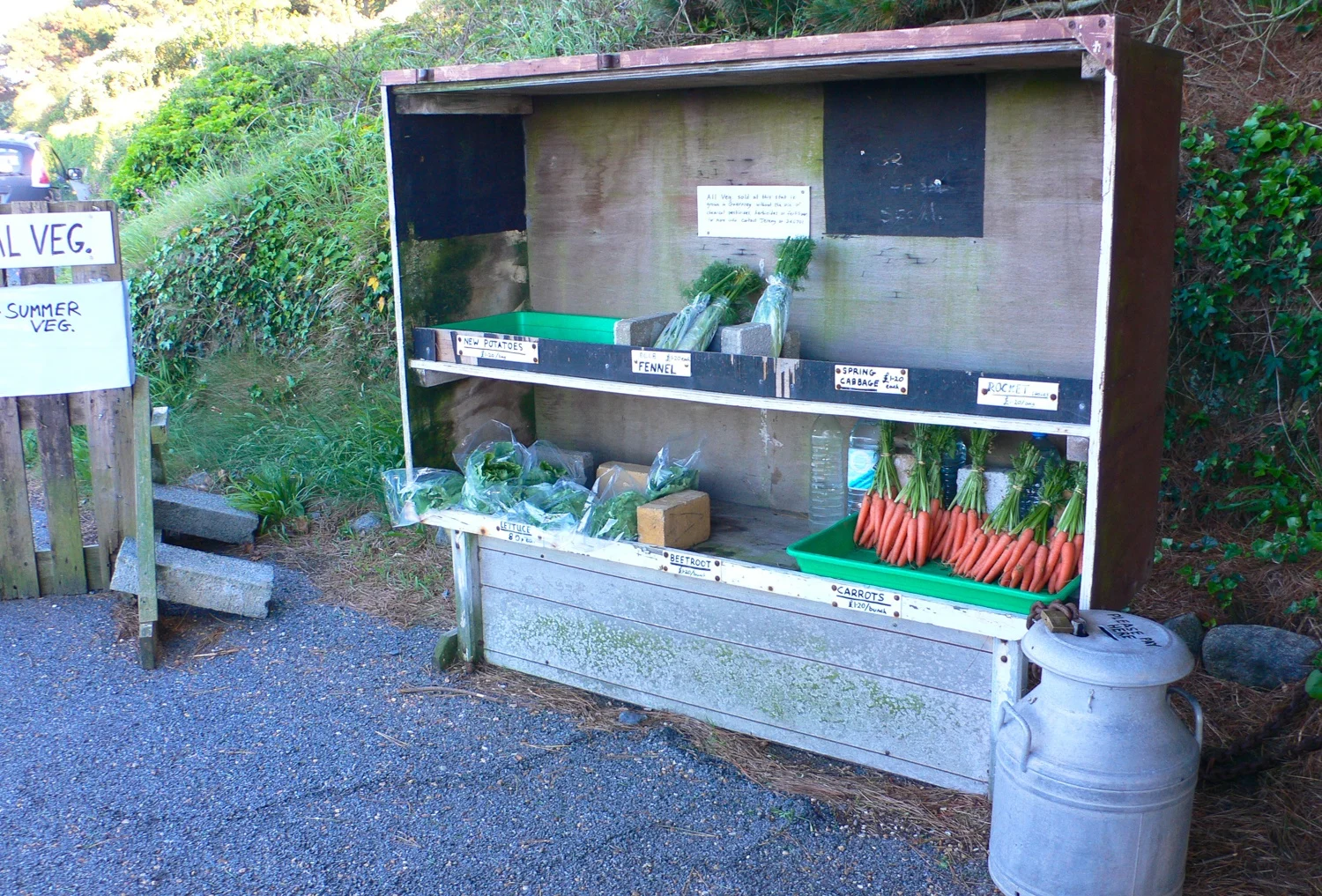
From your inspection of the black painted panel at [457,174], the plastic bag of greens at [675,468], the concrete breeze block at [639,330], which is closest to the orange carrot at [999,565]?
the plastic bag of greens at [675,468]

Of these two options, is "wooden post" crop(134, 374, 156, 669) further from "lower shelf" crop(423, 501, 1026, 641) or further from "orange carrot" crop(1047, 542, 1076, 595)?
"orange carrot" crop(1047, 542, 1076, 595)

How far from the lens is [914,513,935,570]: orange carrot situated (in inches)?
142

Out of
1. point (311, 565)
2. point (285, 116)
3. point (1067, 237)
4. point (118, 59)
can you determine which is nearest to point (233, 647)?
point (311, 565)

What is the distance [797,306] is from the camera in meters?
4.18

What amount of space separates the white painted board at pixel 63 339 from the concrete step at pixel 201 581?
32.7 inches

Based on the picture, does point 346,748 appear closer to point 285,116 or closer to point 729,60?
point 729,60

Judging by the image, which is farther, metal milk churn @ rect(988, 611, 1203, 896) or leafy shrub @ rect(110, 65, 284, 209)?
leafy shrub @ rect(110, 65, 284, 209)

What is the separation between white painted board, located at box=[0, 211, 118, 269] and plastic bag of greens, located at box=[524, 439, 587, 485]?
2221mm

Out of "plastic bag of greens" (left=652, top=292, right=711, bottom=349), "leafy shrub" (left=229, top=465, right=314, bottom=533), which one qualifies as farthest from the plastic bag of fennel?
"leafy shrub" (left=229, top=465, right=314, bottom=533)

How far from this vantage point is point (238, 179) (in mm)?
8914

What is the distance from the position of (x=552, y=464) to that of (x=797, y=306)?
1.25 meters

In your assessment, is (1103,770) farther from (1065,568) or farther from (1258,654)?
(1258,654)

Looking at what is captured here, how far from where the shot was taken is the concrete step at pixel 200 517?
5777mm

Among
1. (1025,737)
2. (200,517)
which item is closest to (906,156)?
(1025,737)
